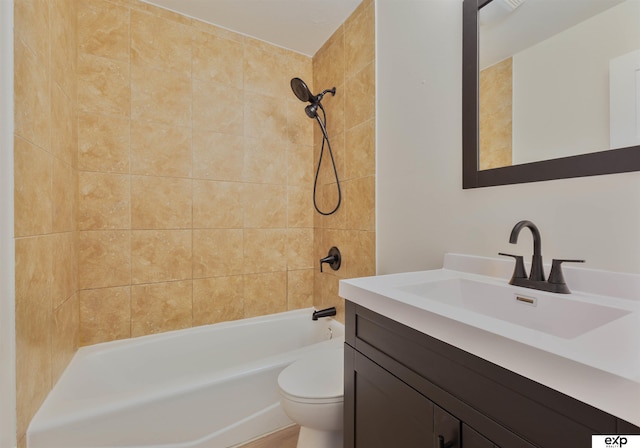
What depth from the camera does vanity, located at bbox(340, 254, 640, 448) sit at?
417mm

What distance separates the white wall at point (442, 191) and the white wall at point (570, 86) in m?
0.13

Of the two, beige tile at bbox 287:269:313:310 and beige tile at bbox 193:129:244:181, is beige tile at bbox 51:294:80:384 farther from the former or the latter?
beige tile at bbox 287:269:313:310

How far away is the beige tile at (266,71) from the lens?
201 centimetres

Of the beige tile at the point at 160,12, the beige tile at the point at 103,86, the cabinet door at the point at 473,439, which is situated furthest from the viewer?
the beige tile at the point at 160,12

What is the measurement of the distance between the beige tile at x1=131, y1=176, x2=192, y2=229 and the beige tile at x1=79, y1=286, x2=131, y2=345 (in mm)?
408

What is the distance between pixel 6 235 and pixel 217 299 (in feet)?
3.96

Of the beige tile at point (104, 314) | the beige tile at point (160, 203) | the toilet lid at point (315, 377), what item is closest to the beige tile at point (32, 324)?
the beige tile at point (104, 314)

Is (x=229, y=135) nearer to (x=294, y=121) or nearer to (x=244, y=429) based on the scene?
(x=294, y=121)

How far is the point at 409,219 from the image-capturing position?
141 centimetres

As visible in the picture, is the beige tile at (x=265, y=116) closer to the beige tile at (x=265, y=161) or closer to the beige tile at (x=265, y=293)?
the beige tile at (x=265, y=161)

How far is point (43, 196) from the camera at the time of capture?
1.09 m

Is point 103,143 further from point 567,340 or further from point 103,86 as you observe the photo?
point 567,340

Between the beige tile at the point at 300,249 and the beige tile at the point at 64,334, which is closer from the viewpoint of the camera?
the beige tile at the point at 64,334

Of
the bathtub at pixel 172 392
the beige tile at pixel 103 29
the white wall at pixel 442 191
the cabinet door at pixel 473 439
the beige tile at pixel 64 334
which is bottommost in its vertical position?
the bathtub at pixel 172 392
